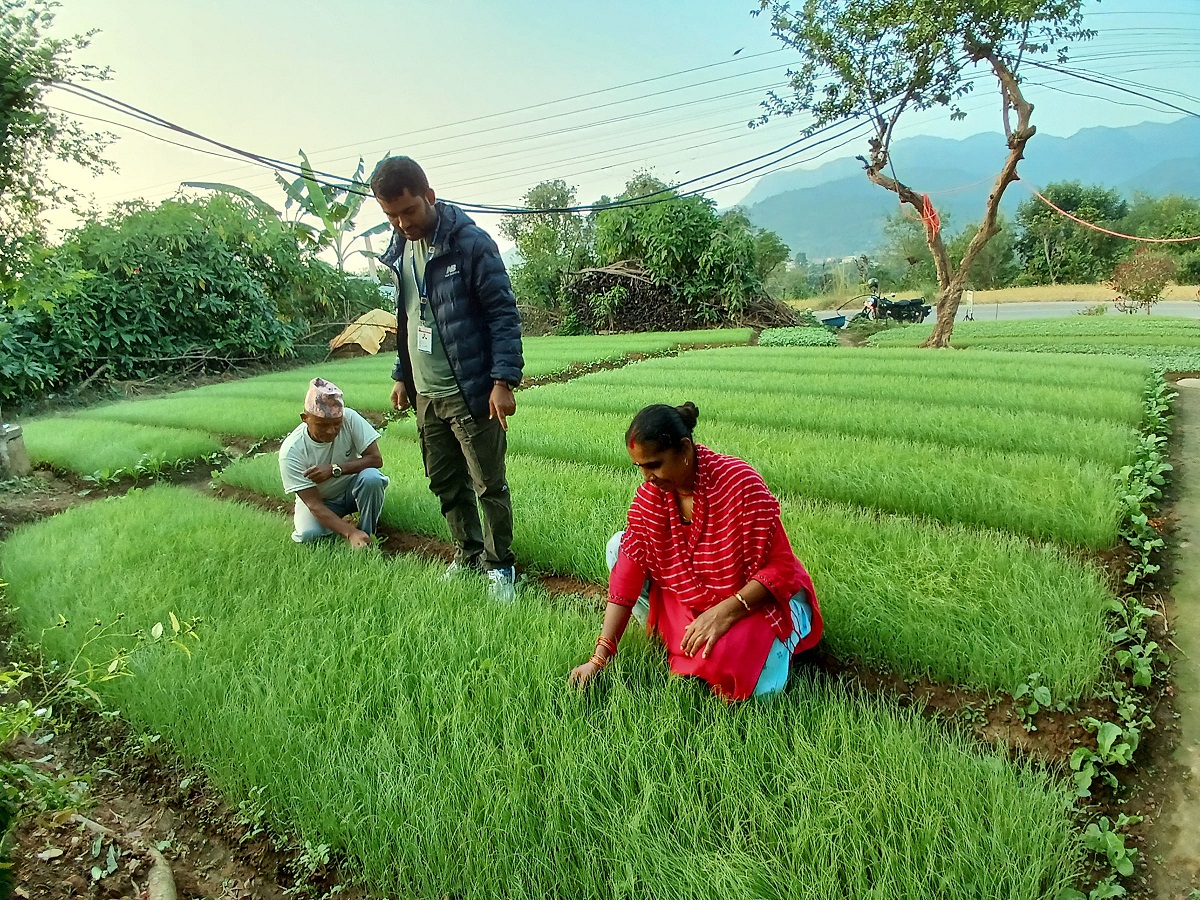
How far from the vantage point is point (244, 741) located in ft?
5.76

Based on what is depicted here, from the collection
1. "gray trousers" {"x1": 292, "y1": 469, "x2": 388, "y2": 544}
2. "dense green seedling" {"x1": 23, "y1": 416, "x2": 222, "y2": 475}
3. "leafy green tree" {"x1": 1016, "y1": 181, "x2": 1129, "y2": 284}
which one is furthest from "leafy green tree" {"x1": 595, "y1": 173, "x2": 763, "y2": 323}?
"leafy green tree" {"x1": 1016, "y1": 181, "x2": 1129, "y2": 284}

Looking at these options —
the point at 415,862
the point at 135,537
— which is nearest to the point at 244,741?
the point at 415,862

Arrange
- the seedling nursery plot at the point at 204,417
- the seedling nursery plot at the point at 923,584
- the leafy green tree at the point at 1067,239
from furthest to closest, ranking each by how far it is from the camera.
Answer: the leafy green tree at the point at 1067,239
the seedling nursery plot at the point at 204,417
the seedling nursery plot at the point at 923,584

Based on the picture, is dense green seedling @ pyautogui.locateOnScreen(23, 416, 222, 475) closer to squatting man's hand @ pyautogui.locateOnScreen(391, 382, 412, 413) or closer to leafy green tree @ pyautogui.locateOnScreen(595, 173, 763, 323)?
squatting man's hand @ pyautogui.locateOnScreen(391, 382, 412, 413)

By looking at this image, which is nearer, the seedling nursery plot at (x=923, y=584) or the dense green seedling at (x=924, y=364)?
the seedling nursery plot at (x=923, y=584)

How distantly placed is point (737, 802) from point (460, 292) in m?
1.96

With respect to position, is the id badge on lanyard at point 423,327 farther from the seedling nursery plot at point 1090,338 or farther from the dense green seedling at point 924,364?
the seedling nursery plot at point 1090,338

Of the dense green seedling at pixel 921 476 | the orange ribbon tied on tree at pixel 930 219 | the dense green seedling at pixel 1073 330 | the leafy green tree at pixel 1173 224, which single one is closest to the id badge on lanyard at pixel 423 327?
the dense green seedling at pixel 921 476

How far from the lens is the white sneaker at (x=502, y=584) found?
2566 millimetres

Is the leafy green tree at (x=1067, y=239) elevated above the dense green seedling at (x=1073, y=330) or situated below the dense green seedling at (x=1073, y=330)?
above

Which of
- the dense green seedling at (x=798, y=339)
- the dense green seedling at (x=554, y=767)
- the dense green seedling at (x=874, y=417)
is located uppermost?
the dense green seedling at (x=798, y=339)

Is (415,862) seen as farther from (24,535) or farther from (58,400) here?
(58,400)

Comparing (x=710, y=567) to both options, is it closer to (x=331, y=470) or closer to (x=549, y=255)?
(x=331, y=470)

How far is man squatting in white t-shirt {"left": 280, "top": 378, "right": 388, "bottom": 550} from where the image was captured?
9.93ft
